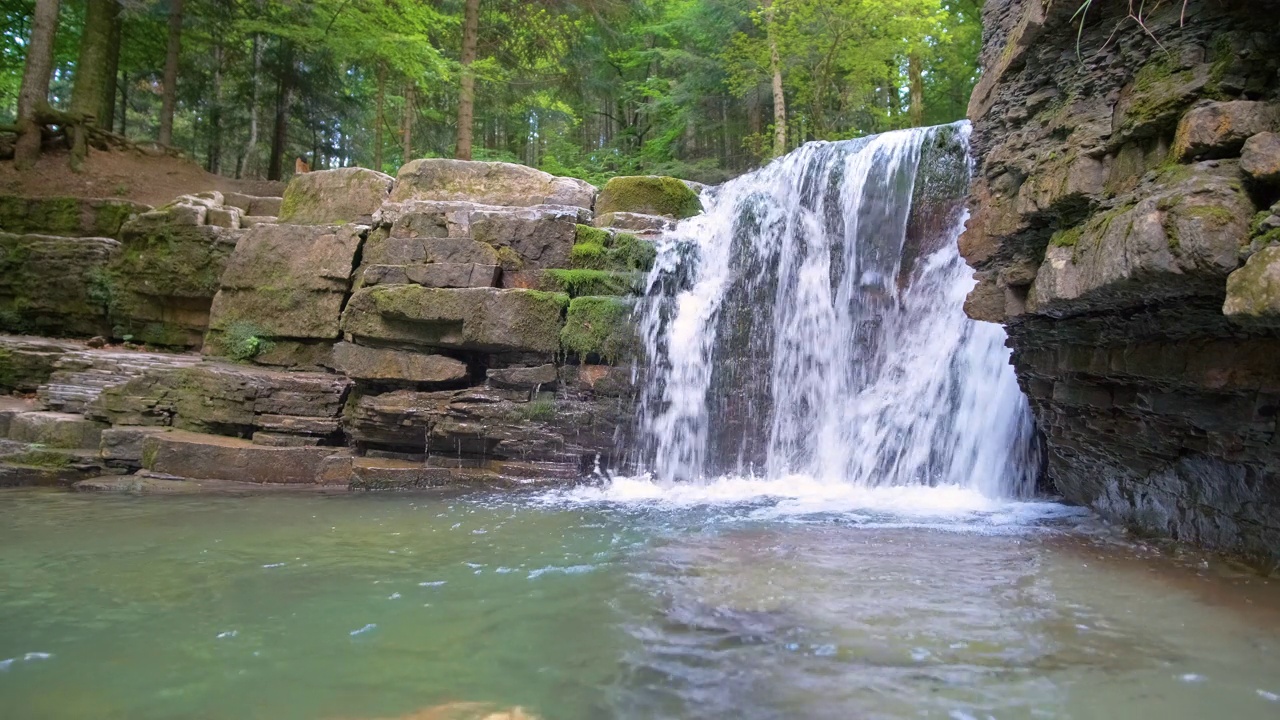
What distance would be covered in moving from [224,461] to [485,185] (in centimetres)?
553

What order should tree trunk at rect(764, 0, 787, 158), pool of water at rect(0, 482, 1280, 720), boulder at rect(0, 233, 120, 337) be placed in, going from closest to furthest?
pool of water at rect(0, 482, 1280, 720)
boulder at rect(0, 233, 120, 337)
tree trunk at rect(764, 0, 787, 158)

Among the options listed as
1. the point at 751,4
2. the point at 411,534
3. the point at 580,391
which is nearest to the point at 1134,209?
the point at 411,534

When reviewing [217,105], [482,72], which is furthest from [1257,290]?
[217,105]

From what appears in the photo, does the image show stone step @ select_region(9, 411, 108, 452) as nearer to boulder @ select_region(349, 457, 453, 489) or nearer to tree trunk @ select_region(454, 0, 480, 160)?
boulder @ select_region(349, 457, 453, 489)

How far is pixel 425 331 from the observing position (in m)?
8.43

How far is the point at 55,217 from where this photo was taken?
11.7m

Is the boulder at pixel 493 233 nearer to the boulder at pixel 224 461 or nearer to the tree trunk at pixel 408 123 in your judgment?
the boulder at pixel 224 461

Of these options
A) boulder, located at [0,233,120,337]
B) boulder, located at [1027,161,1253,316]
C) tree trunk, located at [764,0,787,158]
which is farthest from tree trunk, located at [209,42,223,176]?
boulder, located at [1027,161,1253,316]

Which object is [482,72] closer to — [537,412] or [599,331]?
[599,331]

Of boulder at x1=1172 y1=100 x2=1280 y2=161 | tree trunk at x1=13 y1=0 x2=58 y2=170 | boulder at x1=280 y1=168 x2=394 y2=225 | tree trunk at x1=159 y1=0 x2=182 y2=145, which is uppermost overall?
tree trunk at x1=159 y1=0 x2=182 y2=145

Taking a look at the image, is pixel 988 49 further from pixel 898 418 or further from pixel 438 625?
pixel 438 625

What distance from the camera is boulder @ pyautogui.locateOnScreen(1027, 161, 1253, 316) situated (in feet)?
10.5

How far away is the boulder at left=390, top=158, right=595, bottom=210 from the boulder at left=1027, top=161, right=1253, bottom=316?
808 centimetres

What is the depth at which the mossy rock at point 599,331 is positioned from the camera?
8336 millimetres
